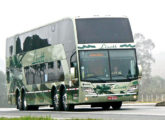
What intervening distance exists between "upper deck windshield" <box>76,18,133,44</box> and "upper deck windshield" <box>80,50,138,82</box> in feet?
1.73

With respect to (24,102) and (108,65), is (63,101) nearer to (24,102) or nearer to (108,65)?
(108,65)

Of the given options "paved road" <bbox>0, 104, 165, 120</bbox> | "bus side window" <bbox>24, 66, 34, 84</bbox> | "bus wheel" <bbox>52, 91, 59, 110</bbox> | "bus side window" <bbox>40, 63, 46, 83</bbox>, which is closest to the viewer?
"paved road" <bbox>0, 104, 165, 120</bbox>

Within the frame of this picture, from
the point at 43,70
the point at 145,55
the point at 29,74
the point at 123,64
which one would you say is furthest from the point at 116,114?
the point at 145,55

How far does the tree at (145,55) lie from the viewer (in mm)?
123438

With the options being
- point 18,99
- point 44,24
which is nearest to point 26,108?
point 18,99

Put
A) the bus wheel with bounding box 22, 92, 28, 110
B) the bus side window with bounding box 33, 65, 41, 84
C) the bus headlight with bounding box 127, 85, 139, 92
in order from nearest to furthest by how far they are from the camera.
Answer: the bus headlight with bounding box 127, 85, 139, 92
the bus side window with bounding box 33, 65, 41, 84
the bus wheel with bounding box 22, 92, 28, 110

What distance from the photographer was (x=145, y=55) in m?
126

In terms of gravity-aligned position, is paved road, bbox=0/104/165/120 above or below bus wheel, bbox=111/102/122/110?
below

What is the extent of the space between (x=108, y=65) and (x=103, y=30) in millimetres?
1537

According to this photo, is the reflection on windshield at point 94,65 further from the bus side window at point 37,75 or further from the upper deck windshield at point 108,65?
the bus side window at point 37,75

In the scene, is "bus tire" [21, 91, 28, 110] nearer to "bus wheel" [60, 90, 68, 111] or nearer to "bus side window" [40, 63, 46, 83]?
"bus side window" [40, 63, 46, 83]

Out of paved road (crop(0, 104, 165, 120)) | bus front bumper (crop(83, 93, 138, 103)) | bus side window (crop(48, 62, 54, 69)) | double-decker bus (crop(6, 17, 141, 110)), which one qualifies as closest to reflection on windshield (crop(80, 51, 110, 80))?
double-decker bus (crop(6, 17, 141, 110))

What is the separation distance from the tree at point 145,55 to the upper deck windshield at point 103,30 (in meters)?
93.3

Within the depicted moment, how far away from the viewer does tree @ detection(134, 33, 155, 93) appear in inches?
4860
